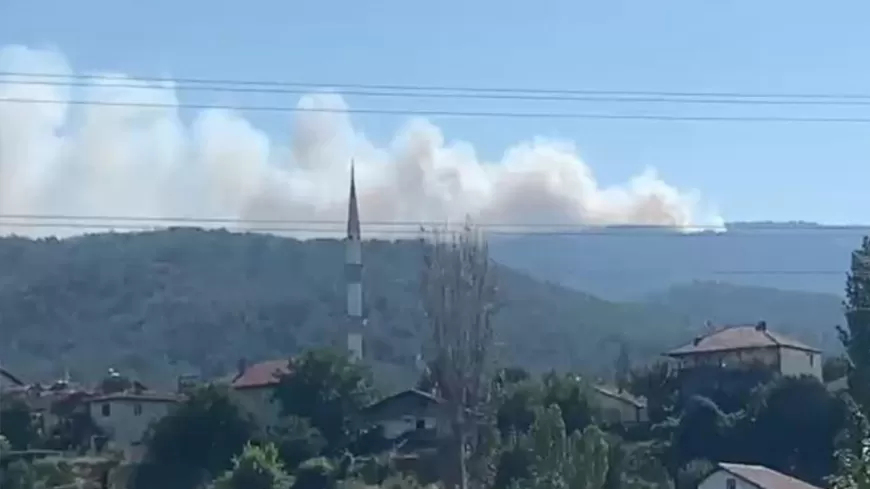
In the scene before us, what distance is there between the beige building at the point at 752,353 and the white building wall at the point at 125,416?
17902mm

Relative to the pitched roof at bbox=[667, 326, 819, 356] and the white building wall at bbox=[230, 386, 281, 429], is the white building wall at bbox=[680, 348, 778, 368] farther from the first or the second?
the white building wall at bbox=[230, 386, 281, 429]

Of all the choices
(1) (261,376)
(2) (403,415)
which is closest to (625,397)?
(2) (403,415)

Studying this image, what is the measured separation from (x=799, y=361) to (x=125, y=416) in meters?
23.0

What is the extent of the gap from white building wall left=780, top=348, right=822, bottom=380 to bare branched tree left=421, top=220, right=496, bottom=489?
47.8ft

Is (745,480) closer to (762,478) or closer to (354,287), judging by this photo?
(762,478)

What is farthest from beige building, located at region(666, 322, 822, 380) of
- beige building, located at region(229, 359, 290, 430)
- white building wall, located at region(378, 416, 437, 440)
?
beige building, located at region(229, 359, 290, 430)

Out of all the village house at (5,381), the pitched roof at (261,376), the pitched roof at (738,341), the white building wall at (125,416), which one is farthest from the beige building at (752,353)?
the village house at (5,381)

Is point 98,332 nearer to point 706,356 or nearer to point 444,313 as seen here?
point 706,356

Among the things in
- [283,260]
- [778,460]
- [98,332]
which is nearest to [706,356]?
[778,460]

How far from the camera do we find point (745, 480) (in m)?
38.5

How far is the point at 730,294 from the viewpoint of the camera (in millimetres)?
164250

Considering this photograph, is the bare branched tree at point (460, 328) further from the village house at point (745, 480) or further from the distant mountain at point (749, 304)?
the distant mountain at point (749, 304)

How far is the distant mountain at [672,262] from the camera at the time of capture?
415ft

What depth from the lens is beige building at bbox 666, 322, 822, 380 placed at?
5759 cm
